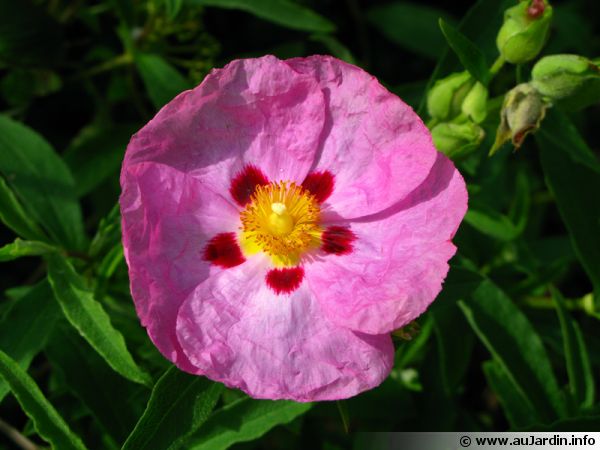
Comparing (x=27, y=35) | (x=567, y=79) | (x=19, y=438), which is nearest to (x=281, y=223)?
(x=567, y=79)

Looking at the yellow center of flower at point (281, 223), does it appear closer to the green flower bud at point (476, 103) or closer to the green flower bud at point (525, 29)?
the green flower bud at point (476, 103)

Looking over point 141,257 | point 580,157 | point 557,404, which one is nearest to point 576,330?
point 557,404

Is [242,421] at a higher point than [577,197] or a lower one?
lower

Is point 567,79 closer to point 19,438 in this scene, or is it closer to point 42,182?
point 42,182

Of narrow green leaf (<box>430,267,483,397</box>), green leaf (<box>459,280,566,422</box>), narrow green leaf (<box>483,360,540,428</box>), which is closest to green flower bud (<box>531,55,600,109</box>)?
green leaf (<box>459,280,566,422</box>)

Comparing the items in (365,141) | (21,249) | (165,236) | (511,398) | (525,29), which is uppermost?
(525,29)

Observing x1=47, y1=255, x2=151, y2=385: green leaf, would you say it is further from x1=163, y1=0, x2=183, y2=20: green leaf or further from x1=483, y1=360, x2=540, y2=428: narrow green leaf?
x1=483, y1=360, x2=540, y2=428: narrow green leaf

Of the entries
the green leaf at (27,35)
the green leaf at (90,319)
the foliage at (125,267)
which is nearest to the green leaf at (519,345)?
the foliage at (125,267)
